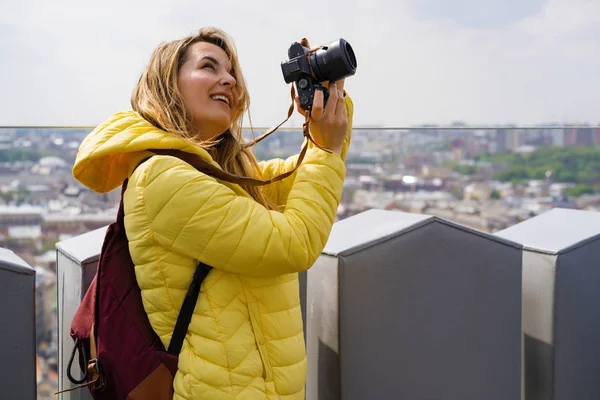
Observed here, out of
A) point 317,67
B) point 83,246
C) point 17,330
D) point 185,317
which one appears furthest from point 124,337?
point 317,67

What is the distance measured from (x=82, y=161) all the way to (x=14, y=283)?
368 mm

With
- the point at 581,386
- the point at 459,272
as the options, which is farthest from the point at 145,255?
the point at 581,386

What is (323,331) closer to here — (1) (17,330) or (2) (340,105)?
(2) (340,105)

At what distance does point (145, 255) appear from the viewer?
4.55ft

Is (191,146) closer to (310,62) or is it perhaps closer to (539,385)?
(310,62)

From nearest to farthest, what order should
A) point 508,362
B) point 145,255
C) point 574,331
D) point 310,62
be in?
point 145,255, point 310,62, point 508,362, point 574,331

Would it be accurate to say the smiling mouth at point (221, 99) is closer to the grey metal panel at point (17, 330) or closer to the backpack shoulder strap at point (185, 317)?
the backpack shoulder strap at point (185, 317)

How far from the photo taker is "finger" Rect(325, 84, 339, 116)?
1.55 meters

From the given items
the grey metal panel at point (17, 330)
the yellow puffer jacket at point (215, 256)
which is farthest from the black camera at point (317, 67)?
the grey metal panel at point (17, 330)

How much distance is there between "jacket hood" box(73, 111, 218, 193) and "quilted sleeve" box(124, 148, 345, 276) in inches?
1.7

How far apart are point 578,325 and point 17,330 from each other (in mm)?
1774

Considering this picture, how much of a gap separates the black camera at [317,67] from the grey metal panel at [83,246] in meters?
0.63

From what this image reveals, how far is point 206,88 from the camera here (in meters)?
1.56

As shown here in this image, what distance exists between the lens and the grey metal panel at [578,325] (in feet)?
7.67
